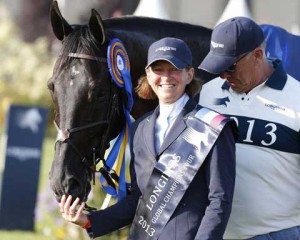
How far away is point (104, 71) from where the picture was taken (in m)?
4.36

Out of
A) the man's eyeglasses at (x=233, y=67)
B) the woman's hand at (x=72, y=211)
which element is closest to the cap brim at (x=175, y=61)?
the man's eyeglasses at (x=233, y=67)

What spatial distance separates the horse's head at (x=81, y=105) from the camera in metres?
4.13

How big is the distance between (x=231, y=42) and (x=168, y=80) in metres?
0.37

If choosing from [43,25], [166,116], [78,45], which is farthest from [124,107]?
[43,25]

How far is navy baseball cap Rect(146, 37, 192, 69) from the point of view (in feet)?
11.8

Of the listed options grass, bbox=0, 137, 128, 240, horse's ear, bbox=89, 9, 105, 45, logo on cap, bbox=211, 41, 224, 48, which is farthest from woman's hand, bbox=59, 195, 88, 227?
grass, bbox=0, 137, 128, 240

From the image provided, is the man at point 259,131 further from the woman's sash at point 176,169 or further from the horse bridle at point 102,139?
the horse bridle at point 102,139

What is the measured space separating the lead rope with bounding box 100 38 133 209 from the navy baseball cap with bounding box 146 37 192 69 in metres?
0.67

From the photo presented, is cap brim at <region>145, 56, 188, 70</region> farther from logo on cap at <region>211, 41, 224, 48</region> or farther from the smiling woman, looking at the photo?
logo on cap at <region>211, 41, 224, 48</region>

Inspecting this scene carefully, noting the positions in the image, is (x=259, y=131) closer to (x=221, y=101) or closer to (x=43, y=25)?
(x=221, y=101)

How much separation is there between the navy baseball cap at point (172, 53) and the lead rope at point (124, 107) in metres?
0.67

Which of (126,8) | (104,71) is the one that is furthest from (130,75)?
(126,8)

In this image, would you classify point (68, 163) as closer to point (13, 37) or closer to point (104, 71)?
point (104, 71)

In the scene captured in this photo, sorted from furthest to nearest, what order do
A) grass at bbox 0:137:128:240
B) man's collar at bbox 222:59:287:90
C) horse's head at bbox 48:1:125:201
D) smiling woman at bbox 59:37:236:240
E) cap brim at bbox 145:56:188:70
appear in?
grass at bbox 0:137:128:240, horse's head at bbox 48:1:125:201, man's collar at bbox 222:59:287:90, cap brim at bbox 145:56:188:70, smiling woman at bbox 59:37:236:240
